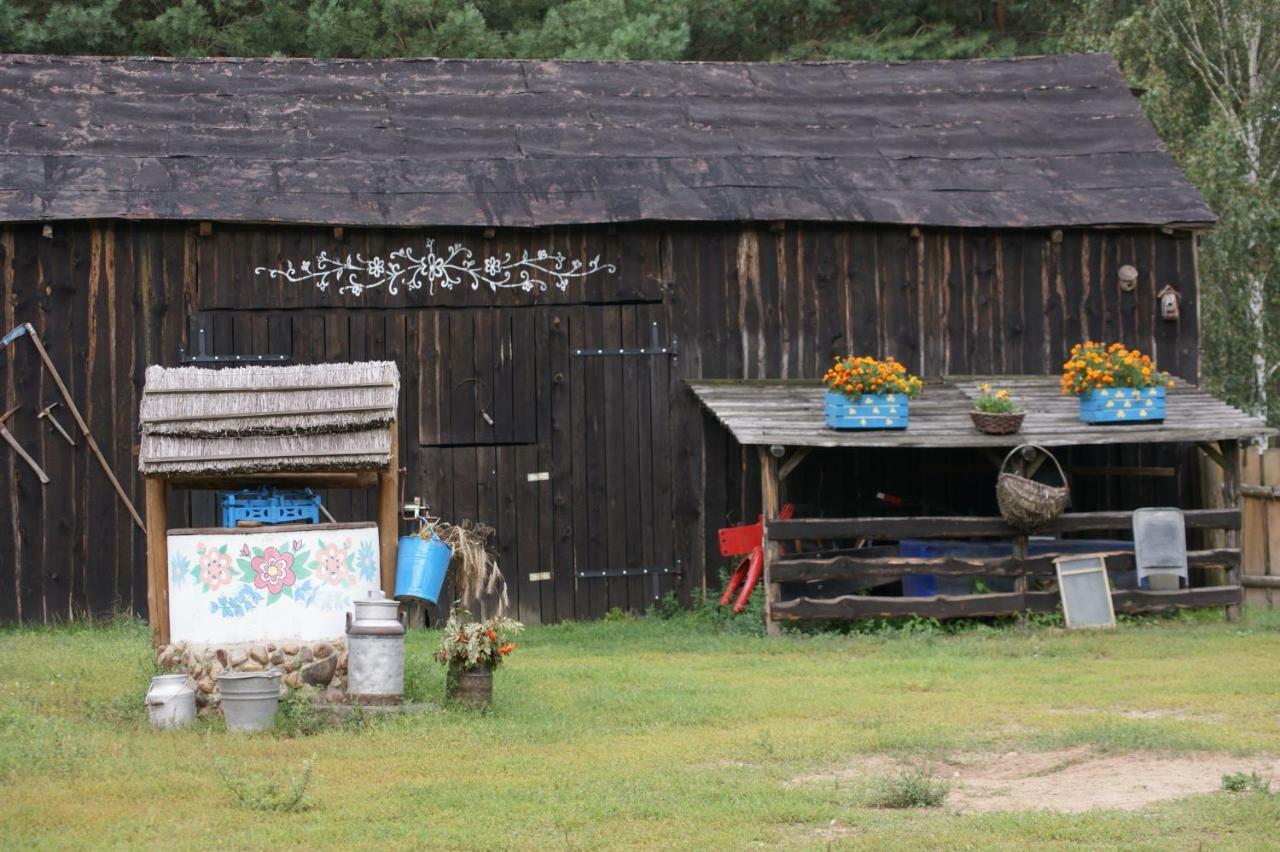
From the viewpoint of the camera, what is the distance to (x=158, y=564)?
1086 cm

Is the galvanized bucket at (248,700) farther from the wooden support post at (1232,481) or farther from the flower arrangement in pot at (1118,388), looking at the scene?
the wooden support post at (1232,481)

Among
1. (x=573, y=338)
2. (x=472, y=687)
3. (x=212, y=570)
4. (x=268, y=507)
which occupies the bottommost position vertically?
(x=472, y=687)

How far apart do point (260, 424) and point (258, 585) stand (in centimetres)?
102

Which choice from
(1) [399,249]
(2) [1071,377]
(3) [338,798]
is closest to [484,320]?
(1) [399,249]

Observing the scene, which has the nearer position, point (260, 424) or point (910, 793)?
point (910, 793)

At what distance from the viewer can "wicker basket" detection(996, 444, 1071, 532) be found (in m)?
14.9

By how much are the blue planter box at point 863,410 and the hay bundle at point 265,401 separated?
17.3ft

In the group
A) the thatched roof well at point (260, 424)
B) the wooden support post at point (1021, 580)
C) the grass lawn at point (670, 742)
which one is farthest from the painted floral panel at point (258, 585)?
the wooden support post at point (1021, 580)

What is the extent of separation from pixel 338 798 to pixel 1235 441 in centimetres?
1017

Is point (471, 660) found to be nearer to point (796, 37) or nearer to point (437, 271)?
point (437, 271)

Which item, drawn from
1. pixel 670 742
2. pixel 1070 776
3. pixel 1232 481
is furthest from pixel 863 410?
pixel 1070 776

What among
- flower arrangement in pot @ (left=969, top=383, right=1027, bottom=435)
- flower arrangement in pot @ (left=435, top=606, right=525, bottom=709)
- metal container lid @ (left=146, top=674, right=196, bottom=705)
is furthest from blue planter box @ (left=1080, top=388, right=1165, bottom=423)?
metal container lid @ (left=146, top=674, right=196, bottom=705)

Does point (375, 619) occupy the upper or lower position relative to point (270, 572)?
lower

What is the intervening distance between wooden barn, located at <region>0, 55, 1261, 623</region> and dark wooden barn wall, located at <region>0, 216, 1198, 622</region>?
29mm
